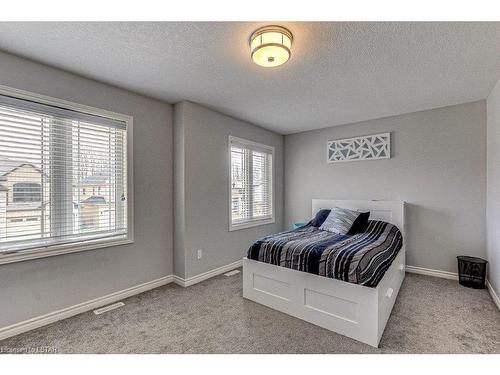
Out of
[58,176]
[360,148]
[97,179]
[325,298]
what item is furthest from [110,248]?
[360,148]

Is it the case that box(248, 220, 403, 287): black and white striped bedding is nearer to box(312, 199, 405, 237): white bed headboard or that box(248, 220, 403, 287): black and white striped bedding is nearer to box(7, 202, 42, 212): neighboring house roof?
box(312, 199, 405, 237): white bed headboard

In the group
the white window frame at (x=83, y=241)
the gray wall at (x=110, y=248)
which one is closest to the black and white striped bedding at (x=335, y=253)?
the gray wall at (x=110, y=248)

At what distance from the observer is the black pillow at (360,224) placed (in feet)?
9.94

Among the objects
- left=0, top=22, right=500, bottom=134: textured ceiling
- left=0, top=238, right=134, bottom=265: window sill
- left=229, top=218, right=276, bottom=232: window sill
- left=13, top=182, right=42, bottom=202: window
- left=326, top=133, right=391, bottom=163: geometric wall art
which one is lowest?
left=229, top=218, right=276, bottom=232: window sill

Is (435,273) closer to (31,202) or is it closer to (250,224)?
(250,224)

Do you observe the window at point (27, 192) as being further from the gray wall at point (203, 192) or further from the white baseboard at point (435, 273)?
the white baseboard at point (435, 273)

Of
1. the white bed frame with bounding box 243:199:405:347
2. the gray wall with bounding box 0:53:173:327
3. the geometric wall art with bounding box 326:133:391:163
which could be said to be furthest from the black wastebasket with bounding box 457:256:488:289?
the gray wall with bounding box 0:53:173:327

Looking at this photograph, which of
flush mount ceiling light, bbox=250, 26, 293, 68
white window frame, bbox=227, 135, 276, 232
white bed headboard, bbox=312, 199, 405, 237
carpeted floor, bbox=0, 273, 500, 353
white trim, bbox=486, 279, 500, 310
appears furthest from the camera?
white window frame, bbox=227, 135, 276, 232

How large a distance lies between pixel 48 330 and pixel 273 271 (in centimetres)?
198

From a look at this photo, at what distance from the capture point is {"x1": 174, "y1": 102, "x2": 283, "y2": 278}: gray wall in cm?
299

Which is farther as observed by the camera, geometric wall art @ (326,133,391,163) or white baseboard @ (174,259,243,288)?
geometric wall art @ (326,133,391,163)

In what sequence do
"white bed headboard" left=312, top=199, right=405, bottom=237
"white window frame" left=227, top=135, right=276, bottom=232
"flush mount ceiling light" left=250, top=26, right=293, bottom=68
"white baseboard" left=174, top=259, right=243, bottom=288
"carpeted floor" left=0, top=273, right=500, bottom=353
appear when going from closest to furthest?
"flush mount ceiling light" left=250, top=26, right=293, bottom=68
"carpeted floor" left=0, top=273, right=500, bottom=353
"white baseboard" left=174, top=259, right=243, bottom=288
"white bed headboard" left=312, top=199, right=405, bottom=237
"white window frame" left=227, top=135, right=276, bottom=232

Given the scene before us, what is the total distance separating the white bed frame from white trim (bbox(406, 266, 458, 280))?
1.23 meters
